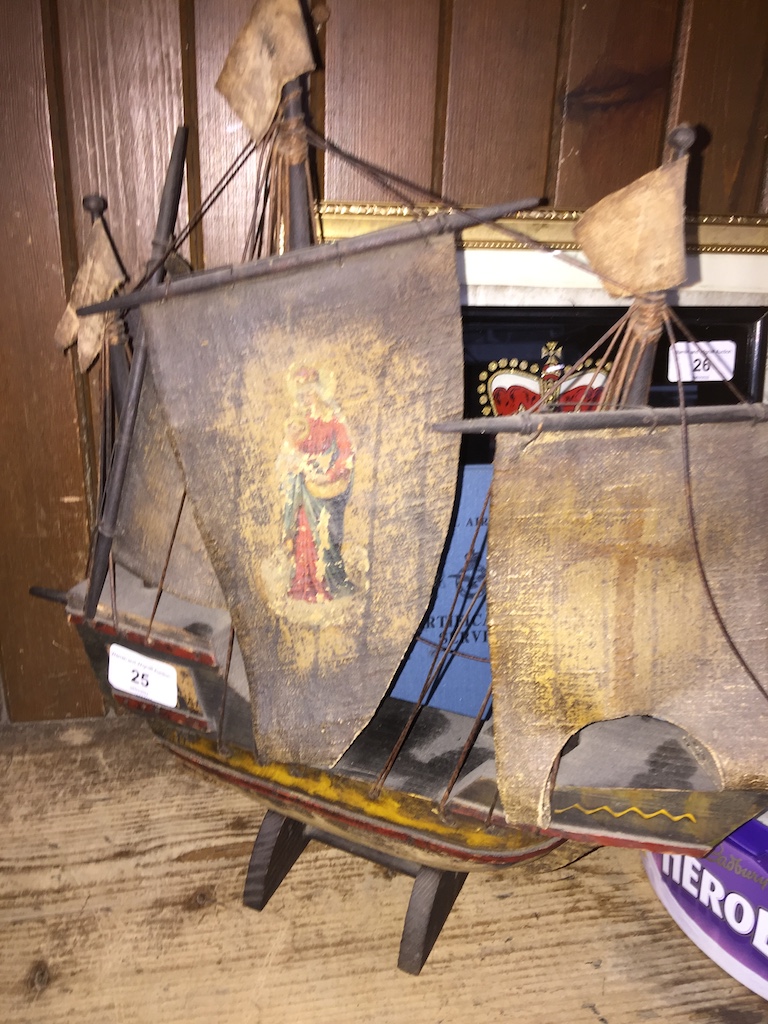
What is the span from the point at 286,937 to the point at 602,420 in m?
0.63

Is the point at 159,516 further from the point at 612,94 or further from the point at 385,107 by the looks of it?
the point at 612,94

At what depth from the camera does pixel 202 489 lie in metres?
0.65

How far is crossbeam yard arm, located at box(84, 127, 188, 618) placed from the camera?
2.38 ft

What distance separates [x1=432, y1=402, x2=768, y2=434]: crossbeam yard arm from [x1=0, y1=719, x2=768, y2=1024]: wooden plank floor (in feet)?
1.48

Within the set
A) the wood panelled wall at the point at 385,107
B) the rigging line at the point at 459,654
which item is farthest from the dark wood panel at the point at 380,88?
the rigging line at the point at 459,654

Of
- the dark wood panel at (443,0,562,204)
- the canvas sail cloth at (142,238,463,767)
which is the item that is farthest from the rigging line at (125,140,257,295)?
the dark wood panel at (443,0,562,204)

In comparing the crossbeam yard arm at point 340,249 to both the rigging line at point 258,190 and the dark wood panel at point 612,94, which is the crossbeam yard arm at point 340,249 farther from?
the dark wood panel at point 612,94

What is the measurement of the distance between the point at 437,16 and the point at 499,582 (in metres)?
0.64

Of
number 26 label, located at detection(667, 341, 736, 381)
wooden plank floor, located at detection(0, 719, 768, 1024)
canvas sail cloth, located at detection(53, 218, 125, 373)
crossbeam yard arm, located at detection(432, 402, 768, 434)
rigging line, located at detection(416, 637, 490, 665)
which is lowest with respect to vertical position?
wooden plank floor, located at detection(0, 719, 768, 1024)

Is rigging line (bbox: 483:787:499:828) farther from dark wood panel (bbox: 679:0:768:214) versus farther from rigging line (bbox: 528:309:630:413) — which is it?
dark wood panel (bbox: 679:0:768:214)

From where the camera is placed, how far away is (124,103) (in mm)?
811

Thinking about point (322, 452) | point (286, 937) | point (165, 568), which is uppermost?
point (322, 452)

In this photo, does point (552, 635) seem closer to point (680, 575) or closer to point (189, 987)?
point (680, 575)

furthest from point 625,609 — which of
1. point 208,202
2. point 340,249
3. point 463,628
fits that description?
point 208,202
